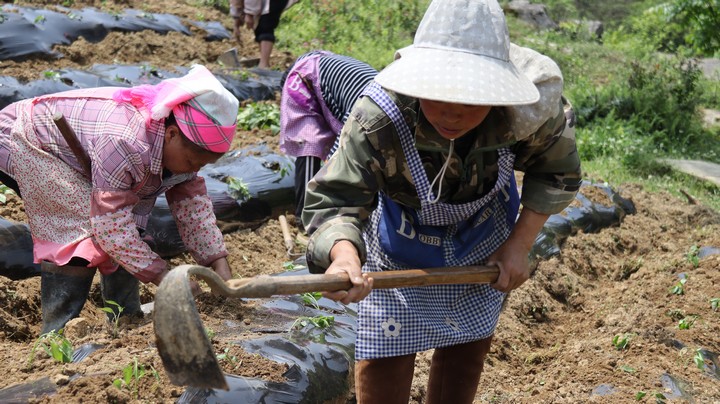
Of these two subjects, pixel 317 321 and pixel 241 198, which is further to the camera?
pixel 241 198

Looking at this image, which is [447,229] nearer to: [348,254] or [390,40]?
[348,254]

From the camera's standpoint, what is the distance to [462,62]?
6.64ft

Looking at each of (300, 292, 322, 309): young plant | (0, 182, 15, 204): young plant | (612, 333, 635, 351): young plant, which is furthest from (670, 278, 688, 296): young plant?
(0, 182, 15, 204): young plant

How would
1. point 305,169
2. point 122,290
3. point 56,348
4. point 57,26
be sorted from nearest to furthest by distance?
point 56,348
point 122,290
point 305,169
point 57,26

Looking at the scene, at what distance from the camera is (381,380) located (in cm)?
247

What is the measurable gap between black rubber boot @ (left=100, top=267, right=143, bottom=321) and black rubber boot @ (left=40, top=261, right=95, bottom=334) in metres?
0.15

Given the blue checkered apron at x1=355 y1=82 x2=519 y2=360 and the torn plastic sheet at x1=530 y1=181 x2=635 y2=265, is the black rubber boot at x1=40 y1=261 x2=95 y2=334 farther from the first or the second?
the torn plastic sheet at x1=530 y1=181 x2=635 y2=265

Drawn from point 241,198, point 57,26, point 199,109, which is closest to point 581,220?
point 241,198

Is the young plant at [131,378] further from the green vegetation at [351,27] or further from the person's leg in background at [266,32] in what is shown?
the green vegetation at [351,27]

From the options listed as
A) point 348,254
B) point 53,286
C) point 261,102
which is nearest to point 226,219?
point 53,286

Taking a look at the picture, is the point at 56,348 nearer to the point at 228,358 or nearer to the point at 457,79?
the point at 228,358

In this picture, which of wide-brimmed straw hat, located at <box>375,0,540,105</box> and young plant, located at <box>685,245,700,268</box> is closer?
wide-brimmed straw hat, located at <box>375,0,540,105</box>

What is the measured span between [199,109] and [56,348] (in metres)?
0.94

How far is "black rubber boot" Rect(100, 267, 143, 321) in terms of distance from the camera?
3260mm
